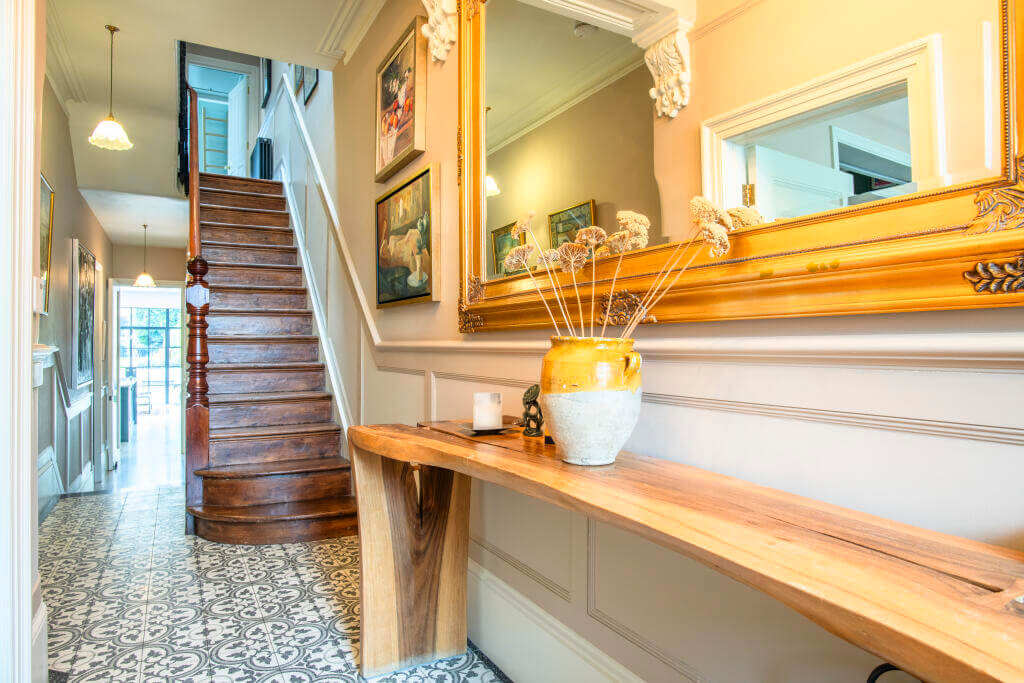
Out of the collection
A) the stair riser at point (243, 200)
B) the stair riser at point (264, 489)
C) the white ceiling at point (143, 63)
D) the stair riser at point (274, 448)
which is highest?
the white ceiling at point (143, 63)

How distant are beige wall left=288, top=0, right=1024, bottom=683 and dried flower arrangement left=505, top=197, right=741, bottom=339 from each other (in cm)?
7

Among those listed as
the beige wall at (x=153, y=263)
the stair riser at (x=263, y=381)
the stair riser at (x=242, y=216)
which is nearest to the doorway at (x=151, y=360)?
the beige wall at (x=153, y=263)

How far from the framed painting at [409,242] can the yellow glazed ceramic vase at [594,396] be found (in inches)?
47.7

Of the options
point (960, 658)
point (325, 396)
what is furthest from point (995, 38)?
point (325, 396)

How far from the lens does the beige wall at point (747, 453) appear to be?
78 cm

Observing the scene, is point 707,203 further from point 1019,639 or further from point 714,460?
point 1019,639

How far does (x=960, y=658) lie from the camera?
45cm

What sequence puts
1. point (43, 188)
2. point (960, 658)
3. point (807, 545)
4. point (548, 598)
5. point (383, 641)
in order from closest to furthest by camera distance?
point (960, 658)
point (807, 545)
point (548, 598)
point (383, 641)
point (43, 188)

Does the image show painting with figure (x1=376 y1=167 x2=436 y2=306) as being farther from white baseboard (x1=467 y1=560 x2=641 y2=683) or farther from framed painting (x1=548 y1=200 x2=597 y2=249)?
white baseboard (x1=467 y1=560 x2=641 y2=683)

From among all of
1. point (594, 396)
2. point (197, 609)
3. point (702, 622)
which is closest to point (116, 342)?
point (197, 609)

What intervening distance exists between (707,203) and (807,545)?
23.6 inches

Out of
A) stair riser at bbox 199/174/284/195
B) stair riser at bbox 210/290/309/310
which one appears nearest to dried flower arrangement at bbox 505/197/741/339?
stair riser at bbox 210/290/309/310

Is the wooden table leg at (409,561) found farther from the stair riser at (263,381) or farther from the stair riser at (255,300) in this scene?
the stair riser at (255,300)

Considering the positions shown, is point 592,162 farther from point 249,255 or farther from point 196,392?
point 249,255
